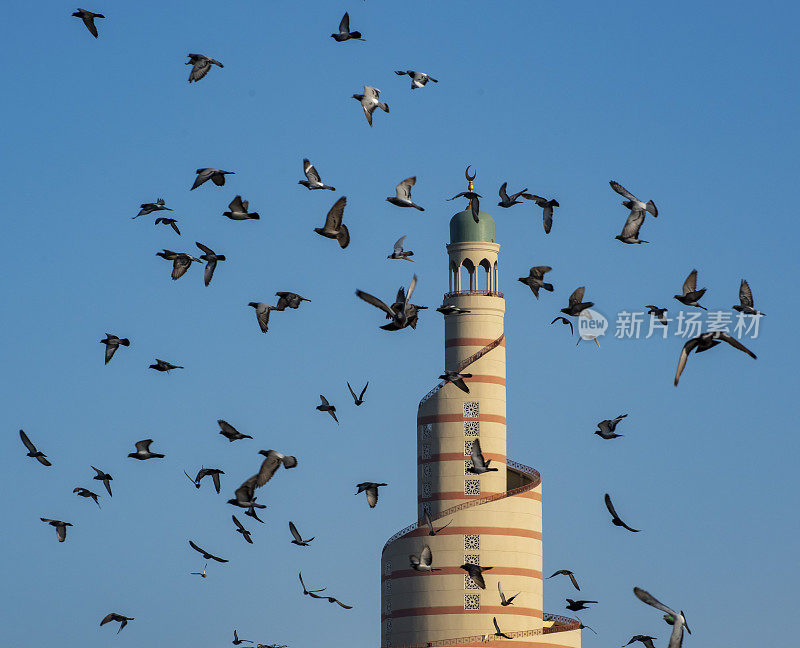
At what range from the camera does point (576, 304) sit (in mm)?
47625

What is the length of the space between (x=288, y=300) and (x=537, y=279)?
26.2 feet

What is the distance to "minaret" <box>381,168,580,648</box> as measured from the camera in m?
95.1

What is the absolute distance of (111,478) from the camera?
1986 inches

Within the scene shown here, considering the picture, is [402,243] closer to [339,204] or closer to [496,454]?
[339,204]

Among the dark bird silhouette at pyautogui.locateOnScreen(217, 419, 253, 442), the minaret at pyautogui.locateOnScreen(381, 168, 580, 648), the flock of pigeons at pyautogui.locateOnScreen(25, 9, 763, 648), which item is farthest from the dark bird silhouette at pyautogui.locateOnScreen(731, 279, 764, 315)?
the minaret at pyautogui.locateOnScreen(381, 168, 580, 648)

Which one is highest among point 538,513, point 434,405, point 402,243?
point 434,405

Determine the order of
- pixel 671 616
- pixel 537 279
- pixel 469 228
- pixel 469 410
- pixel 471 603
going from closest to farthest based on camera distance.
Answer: pixel 671 616
pixel 537 279
pixel 471 603
pixel 469 410
pixel 469 228

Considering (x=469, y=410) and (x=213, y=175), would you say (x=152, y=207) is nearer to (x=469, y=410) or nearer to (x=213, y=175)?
(x=213, y=175)

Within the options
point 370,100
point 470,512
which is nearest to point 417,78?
point 370,100

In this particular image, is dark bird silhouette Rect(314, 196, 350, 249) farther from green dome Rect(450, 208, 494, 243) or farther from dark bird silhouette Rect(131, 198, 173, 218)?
green dome Rect(450, 208, 494, 243)

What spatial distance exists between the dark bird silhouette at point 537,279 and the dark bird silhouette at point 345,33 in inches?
385

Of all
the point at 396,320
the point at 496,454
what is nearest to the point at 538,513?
the point at 496,454

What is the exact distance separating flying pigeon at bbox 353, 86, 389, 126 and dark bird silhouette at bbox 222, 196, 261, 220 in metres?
4.22

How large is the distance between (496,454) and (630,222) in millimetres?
53310
